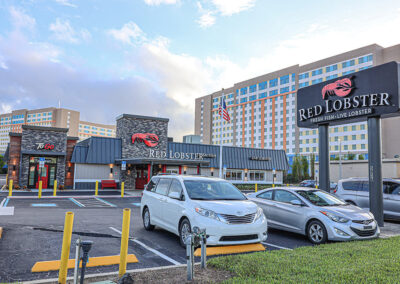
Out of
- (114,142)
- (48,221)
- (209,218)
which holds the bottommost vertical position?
(48,221)

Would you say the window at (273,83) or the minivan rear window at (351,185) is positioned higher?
the window at (273,83)

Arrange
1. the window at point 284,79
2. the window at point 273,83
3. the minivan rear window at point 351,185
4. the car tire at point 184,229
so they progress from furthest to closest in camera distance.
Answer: the window at point 273,83, the window at point 284,79, the minivan rear window at point 351,185, the car tire at point 184,229

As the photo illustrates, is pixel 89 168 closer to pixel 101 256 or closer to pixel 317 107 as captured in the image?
pixel 317 107

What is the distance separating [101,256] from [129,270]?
1333mm

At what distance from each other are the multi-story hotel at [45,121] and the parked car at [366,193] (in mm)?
153395

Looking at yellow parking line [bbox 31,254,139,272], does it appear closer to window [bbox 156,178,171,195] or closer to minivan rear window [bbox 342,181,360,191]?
window [bbox 156,178,171,195]

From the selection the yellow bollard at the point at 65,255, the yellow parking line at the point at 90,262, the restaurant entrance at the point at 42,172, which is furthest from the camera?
the restaurant entrance at the point at 42,172

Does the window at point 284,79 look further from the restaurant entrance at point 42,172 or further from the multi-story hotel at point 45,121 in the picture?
the multi-story hotel at point 45,121

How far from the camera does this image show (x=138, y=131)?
105 feet

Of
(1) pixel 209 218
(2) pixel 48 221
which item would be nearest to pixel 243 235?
(1) pixel 209 218

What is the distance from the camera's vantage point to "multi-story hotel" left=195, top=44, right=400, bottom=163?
77125 mm

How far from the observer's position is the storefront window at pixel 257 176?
39.7 m

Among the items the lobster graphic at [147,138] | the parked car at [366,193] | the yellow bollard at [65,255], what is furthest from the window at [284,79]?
the yellow bollard at [65,255]

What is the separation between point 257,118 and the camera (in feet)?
346
